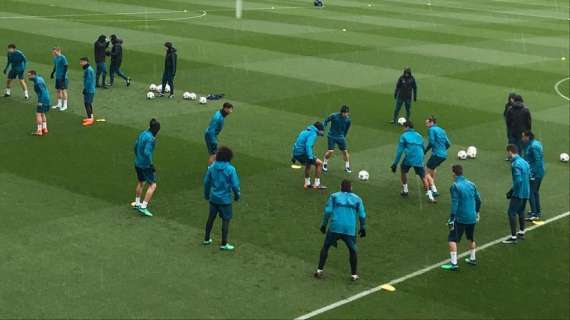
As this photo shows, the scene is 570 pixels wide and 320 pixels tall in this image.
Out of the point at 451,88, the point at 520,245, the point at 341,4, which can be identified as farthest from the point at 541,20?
the point at 520,245

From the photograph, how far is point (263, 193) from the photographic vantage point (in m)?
18.8

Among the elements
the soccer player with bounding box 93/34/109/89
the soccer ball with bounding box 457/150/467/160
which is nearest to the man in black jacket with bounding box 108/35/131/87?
the soccer player with bounding box 93/34/109/89

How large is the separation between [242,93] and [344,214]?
16025 millimetres

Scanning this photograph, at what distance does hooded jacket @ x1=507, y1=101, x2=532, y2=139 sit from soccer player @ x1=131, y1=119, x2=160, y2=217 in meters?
9.94

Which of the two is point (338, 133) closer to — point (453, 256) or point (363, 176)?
point (363, 176)

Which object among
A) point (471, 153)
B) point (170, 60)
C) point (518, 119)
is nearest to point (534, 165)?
point (518, 119)

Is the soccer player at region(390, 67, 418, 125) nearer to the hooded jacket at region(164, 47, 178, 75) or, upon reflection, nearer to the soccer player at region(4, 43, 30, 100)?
the hooded jacket at region(164, 47, 178, 75)

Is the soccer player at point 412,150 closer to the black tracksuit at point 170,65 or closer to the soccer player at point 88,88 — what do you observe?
the soccer player at point 88,88

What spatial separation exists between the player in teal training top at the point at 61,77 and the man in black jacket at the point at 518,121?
13.0 meters

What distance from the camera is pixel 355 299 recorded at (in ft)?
44.6

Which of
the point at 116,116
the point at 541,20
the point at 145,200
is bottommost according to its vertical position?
the point at 145,200

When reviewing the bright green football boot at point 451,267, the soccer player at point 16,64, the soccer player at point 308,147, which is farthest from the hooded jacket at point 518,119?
the soccer player at point 16,64

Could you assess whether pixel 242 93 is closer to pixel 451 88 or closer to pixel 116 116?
pixel 116 116

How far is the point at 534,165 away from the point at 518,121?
169 inches
